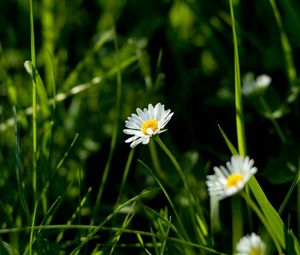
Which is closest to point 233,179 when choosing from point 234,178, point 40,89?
point 234,178

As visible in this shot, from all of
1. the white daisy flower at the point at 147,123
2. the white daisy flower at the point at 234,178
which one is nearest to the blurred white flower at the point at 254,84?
the white daisy flower at the point at 147,123

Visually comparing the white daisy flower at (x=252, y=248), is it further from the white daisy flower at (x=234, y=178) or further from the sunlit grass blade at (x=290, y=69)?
the sunlit grass blade at (x=290, y=69)

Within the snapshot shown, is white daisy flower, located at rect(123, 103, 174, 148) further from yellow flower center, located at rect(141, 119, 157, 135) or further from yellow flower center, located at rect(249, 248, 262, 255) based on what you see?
yellow flower center, located at rect(249, 248, 262, 255)

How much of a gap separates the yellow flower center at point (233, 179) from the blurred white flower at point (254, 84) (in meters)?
0.68

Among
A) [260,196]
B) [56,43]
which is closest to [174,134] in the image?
[56,43]

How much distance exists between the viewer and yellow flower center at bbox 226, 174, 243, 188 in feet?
2.84

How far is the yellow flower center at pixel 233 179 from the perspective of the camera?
86 centimetres

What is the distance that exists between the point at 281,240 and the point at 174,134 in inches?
28.5

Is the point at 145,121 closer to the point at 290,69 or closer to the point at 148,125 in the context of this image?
the point at 148,125

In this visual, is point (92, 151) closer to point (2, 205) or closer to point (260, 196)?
point (2, 205)

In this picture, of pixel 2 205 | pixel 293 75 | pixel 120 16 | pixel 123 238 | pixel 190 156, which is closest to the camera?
pixel 2 205

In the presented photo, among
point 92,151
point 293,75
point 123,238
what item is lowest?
point 123,238

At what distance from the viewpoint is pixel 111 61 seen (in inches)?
72.7

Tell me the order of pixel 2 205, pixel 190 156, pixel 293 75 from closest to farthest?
pixel 2 205, pixel 190 156, pixel 293 75
